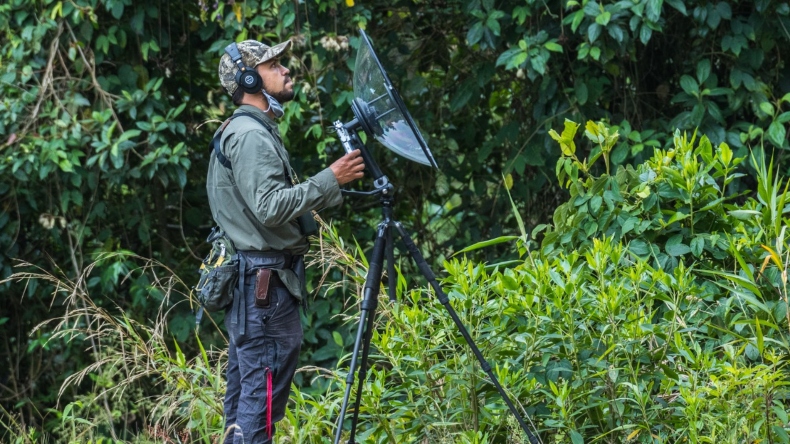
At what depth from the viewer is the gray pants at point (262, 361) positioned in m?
3.31

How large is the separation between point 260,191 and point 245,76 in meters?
0.46

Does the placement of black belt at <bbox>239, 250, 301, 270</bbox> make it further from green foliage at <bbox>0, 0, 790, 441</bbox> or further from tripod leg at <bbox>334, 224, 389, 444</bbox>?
green foliage at <bbox>0, 0, 790, 441</bbox>

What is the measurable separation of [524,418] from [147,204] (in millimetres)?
3722

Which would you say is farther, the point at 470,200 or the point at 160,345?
the point at 470,200

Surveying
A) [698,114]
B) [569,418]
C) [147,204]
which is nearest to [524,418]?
[569,418]

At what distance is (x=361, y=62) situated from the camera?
134 inches

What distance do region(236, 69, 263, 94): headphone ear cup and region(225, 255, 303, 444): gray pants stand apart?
0.59 m

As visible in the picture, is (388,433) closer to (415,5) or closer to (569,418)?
(569,418)

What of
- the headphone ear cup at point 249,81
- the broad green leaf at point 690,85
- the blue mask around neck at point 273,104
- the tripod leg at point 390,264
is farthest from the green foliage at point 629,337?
the broad green leaf at point 690,85

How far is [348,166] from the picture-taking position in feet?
10.8

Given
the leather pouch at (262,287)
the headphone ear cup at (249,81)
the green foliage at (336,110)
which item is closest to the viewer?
the leather pouch at (262,287)

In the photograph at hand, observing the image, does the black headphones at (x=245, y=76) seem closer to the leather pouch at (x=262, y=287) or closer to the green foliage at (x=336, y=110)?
the leather pouch at (x=262, y=287)

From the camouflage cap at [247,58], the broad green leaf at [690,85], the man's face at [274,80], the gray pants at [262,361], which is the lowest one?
the broad green leaf at [690,85]

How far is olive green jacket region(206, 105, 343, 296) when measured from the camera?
10.5 feet
